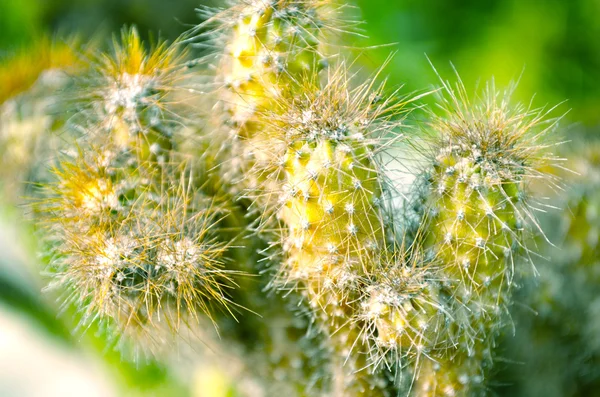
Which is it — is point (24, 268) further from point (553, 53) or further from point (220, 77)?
point (553, 53)

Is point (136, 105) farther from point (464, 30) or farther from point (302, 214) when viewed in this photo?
point (464, 30)

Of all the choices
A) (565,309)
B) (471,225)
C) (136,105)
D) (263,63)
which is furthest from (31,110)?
(565,309)

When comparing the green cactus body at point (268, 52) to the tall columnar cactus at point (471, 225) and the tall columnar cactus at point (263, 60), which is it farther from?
the tall columnar cactus at point (471, 225)

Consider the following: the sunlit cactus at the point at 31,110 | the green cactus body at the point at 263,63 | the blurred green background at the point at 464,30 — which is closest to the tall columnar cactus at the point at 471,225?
the green cactus body at the point at 263,63

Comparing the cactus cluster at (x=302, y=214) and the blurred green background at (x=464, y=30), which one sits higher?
the blurred green background at (x=464, y=30)

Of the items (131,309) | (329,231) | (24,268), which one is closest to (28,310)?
(24,268)

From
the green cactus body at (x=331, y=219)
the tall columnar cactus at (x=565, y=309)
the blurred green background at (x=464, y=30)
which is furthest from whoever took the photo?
the blurred green background at (x=464, y=30)

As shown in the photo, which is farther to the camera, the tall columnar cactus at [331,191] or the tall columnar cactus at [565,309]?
the tall columnar cactus at [565,309]

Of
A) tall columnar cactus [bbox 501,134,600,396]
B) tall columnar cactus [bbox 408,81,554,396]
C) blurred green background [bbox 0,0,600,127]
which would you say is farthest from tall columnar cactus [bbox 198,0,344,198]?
blurred green background [bbox 0,0,600,127]
